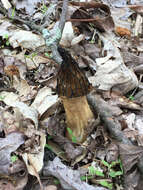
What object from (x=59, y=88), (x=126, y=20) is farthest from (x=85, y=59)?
(x=126, y=20)

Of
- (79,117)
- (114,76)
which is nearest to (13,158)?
(79,117)

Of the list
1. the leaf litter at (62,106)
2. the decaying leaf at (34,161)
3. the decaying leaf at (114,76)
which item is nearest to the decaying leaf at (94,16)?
the leaf litter at (62,106)

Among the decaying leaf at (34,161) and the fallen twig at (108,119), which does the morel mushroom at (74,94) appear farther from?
the decaying leaf at (34,161)

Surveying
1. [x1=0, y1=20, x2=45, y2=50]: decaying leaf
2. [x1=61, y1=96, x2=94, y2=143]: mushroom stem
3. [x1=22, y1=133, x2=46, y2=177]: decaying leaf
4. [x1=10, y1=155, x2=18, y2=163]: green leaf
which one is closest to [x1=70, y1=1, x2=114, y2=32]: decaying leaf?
[x1=0, y1=20, x2=45, y2=50]: decaying leaf

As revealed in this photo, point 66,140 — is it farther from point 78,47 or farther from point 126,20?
point 126,20

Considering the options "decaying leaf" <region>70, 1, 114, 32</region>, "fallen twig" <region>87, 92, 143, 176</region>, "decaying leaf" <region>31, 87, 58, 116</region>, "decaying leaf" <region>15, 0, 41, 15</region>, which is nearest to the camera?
"fallen twig" <region>87, 92, 143, 176</region>

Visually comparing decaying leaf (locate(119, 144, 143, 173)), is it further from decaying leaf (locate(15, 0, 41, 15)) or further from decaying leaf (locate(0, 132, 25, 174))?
decaying leaf (locate(15, 0, 41, 15))
